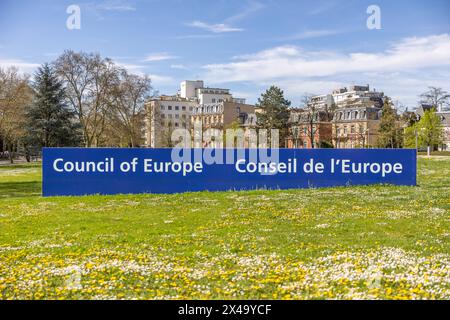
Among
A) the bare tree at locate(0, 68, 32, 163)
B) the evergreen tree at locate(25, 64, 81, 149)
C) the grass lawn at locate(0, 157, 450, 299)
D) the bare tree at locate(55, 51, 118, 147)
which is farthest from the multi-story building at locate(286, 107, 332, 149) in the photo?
the grass lawn at locate(0, 157, 450, 299)

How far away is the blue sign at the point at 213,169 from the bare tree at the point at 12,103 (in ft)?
136

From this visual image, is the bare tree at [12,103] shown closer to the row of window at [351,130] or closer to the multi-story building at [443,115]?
the row of window at [351,130]

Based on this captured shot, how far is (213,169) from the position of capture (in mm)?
23812

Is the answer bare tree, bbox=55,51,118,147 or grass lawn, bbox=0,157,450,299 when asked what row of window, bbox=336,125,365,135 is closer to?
bare tree, bbox=55,51,118,147

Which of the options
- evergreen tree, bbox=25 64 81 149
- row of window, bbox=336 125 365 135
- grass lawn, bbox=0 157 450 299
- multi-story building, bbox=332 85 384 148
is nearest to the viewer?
grass lawn, bbox=0 157 450 299

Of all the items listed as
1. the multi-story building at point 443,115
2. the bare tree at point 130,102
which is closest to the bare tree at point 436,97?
the multi-story building at point 443,115

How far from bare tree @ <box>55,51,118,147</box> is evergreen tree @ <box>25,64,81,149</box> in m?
1.75

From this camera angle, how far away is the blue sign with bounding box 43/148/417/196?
74.8ft

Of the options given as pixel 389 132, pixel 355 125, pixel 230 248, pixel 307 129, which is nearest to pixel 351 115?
pixel 355 125

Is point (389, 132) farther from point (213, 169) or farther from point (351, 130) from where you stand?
point (213, 169)

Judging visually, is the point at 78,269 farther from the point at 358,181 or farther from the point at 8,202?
the point at 358,181

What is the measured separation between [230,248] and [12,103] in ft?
187
